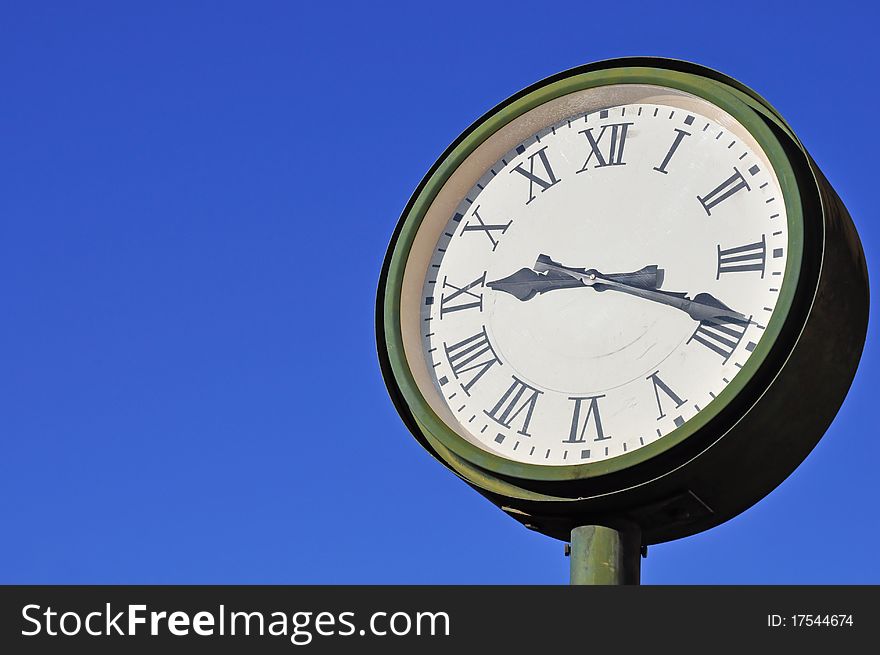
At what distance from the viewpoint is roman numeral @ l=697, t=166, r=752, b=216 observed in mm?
7117

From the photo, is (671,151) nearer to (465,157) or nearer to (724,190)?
(724,190)

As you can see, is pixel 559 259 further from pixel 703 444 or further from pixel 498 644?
pixel 498 644

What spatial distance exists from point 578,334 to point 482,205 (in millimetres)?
899

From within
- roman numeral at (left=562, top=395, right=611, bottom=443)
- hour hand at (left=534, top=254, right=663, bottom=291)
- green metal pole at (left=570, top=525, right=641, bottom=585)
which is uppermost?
hour hand at (left=534, top=254, right=663, bottom=291)

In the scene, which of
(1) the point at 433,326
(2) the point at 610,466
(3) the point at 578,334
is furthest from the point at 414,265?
(2) the point at 610,466

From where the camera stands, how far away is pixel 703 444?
6598 millimetres

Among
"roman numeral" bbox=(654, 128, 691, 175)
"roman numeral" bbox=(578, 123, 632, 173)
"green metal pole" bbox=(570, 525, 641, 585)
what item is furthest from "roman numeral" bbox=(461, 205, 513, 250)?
"green metal pole" bbox=(570, 525, 641, 585)

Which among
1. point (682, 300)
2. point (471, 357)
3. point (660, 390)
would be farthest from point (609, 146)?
point (660, 390)

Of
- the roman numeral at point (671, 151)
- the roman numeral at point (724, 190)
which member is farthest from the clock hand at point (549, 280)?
the roman numeral at point (671, 151)

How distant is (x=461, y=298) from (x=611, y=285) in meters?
0.70

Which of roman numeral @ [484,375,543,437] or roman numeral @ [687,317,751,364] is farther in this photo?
roman numeral @ [484,375,543,437]

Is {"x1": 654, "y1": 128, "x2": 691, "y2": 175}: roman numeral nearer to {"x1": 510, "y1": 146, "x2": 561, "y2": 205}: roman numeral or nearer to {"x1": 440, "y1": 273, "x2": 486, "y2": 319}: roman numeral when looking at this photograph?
{"x1": 510, "y1": 146, "x2": 561, "y2": 205}: roman numeral

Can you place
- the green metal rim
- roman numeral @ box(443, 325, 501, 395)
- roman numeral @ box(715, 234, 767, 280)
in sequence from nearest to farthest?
the green metal rim < roman numeral @ box(715, 234, 767, 280) < roman numeral @ box(443, 325, 501, 395)

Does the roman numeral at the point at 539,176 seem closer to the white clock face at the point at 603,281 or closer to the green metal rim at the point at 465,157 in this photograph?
the white clock face at the point at 603,281
